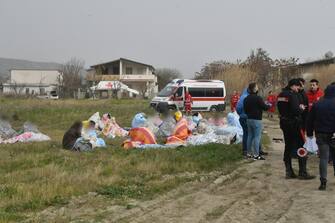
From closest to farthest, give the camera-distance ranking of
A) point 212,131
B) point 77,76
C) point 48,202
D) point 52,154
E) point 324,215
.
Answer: point 324,215
point 48,202
point 52,154
point 212,131
point 77,76

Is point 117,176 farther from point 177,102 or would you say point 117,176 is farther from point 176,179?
point 177,102

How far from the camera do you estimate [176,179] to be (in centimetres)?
1052

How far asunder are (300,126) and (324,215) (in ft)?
11.4

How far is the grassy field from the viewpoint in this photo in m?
8.71

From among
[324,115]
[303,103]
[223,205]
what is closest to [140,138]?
[303,103]

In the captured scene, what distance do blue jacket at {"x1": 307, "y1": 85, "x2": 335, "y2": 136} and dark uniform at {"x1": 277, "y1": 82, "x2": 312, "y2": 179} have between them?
2.64 feet

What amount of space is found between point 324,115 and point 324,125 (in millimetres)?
182

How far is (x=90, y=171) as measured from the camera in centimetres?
1106

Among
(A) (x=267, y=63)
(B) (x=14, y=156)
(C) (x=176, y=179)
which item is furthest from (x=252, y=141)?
(A) (x=267, y=63)

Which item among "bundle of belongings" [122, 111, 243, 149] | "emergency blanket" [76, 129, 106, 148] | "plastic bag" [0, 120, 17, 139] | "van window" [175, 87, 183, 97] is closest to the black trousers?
"bundle of belongings" [122, 111, 243, 149]

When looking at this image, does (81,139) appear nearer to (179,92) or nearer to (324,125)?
(324,125)

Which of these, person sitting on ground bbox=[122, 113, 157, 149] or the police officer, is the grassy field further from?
the police officer

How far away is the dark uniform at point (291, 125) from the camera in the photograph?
10.7 meters

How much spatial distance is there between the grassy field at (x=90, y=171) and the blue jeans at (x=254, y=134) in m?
Answer: 0.43
